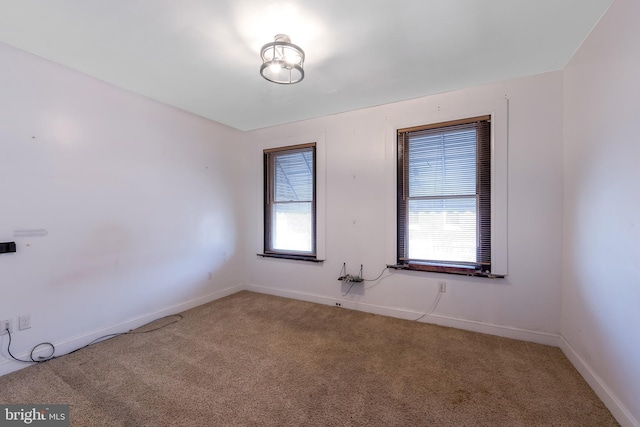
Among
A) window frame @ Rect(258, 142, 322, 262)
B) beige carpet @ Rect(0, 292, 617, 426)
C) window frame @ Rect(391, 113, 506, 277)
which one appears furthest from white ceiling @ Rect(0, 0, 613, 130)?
beige carpet @ Rect(0, 292, 617, 426)

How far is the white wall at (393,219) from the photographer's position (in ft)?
8.15

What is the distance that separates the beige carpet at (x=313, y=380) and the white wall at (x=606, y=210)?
277mm

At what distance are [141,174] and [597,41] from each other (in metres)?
4.26

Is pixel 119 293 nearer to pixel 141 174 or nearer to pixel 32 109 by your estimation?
pixel 141 174

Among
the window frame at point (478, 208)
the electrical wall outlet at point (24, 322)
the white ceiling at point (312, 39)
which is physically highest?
the white ceiling at point (312, 39)

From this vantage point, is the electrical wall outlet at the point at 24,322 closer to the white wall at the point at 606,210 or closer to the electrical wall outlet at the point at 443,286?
the electrical wall outlet at the point at 443,286

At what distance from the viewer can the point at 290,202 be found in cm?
400

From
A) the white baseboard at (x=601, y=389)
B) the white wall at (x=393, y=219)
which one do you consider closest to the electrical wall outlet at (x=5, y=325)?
the white wall at (x=393, y=219)

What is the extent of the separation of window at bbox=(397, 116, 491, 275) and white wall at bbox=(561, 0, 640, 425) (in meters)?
0.66

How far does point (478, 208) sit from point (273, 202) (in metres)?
2.81

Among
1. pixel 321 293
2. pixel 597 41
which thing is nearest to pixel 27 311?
pixel 321 293

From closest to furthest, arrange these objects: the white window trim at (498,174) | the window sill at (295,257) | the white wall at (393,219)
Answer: the white wall at (393,219)
the white window trim at (498,174)
the window sill at (295,257)

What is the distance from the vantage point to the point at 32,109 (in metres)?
2.20

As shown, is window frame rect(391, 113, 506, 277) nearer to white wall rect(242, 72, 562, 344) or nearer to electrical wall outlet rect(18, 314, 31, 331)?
white wall rect(242, 72, 562, 344)
